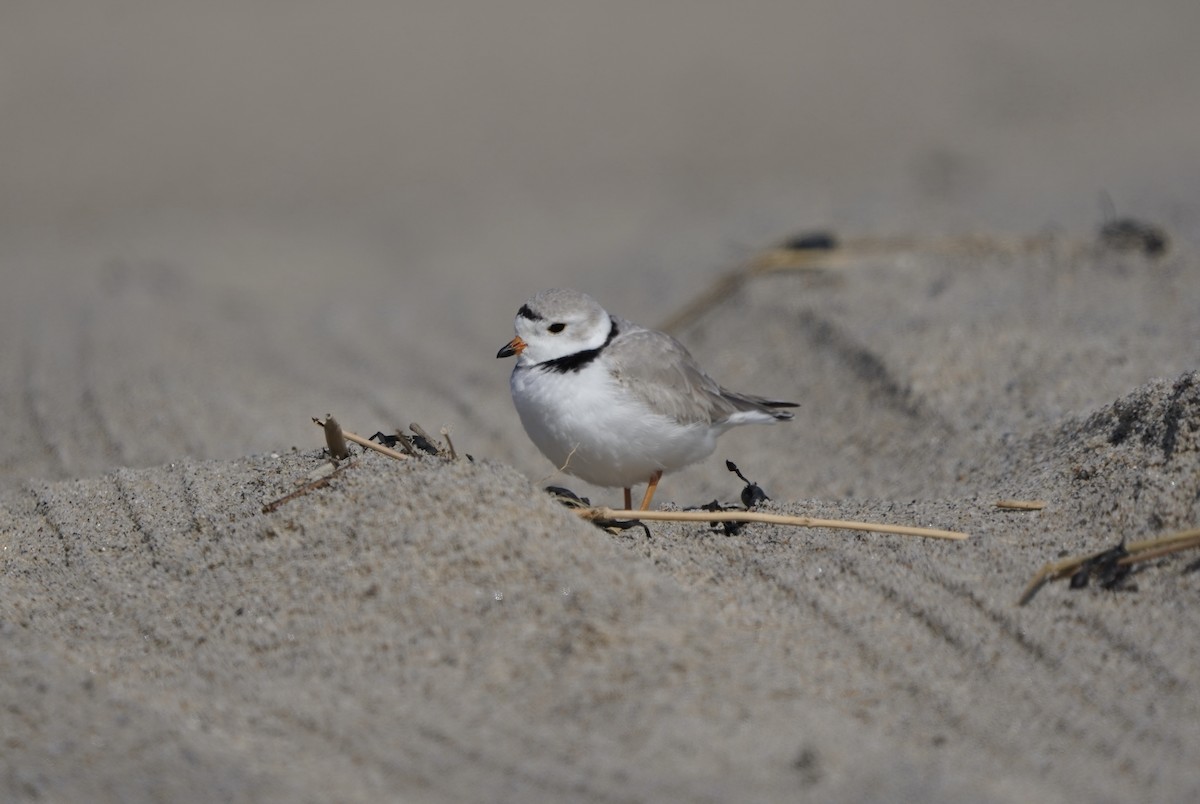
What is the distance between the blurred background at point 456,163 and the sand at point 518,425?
6cm

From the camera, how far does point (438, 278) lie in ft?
31.1

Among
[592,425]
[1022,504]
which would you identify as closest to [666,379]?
[592,425]

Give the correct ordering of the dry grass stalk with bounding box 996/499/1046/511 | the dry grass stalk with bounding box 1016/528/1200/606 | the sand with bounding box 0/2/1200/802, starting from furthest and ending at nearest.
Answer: the dry grass stalk with bounding box 996/499/1046/511 → the dry grass stalk with bounding box 1016/528/1200/606 → the sand with bounding box 0/2/1200/802

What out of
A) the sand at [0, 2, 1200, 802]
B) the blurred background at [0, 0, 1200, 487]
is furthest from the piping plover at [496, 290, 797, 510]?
the blurred background at [0, 0, 1200, 487]

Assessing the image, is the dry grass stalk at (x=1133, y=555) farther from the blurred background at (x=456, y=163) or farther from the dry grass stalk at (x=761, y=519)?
the blurred background at (x=456, y=163)

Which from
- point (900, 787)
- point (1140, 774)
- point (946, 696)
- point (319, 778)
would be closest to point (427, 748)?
point (319, 778)

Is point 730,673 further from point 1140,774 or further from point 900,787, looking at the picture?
Result: point 1140,774

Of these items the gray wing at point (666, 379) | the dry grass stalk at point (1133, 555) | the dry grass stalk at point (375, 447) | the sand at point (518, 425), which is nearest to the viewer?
the sand at point (518, 425)

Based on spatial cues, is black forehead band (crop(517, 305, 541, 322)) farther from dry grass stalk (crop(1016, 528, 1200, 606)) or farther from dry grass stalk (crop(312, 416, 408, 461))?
dry grass stalk (crop(1016, 528, 1200, 606))

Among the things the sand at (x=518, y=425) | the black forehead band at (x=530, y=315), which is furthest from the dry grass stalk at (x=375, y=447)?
the black forehead band at (x=530, y=315)

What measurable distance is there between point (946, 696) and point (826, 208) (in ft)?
22.9

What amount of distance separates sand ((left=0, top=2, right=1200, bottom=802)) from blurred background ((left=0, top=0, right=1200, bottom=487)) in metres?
0.06

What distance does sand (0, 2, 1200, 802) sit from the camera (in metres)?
2.69

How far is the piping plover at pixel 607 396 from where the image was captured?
167 inches
